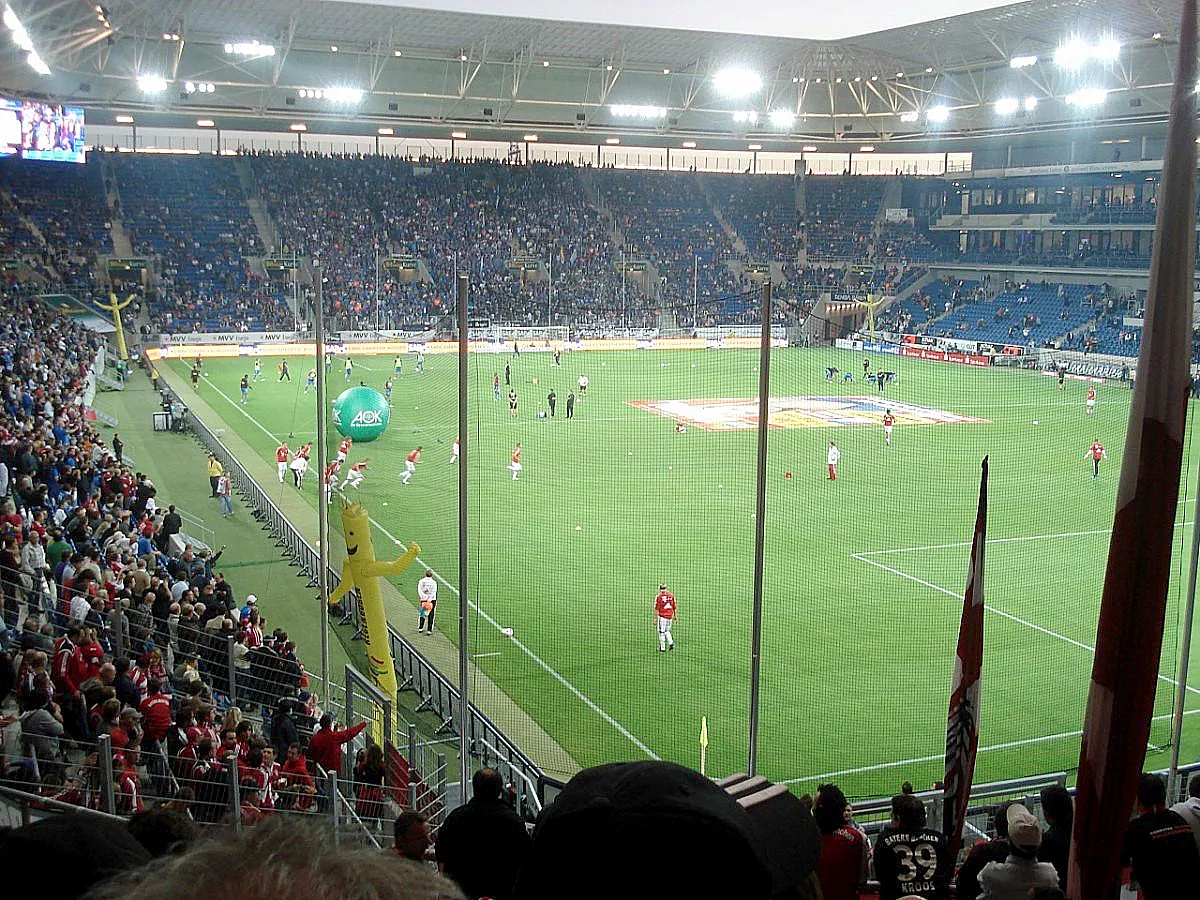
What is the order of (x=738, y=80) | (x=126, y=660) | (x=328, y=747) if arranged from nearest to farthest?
(x=328, y=747)
(x=126, y=660)
(x=738, y=80)

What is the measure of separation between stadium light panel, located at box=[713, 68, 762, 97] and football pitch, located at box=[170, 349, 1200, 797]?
18.8 metres

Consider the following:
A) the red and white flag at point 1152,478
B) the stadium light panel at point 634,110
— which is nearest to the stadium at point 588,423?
the red and white flag at point 1152,478

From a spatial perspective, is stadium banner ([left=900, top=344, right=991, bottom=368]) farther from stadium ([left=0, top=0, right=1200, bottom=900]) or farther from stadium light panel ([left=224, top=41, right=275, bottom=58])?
stadium light panel ([left=224, top=41, right=275, bottom=58])

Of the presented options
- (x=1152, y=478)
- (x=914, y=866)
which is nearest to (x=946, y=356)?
(x=914, y=866)

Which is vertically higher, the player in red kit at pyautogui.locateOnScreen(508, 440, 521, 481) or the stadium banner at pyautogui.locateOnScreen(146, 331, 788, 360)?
the stadium banner at pyautogui.locateOnScreen(146, 331, 788, 360)

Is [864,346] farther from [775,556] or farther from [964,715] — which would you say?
[964,715]

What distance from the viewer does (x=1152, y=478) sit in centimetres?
346

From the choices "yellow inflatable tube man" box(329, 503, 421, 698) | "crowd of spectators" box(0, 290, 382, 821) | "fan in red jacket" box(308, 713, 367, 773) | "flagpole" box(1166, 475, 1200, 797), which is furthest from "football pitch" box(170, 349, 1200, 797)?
"fan in red jacket" box(308, 713, 367, 773)

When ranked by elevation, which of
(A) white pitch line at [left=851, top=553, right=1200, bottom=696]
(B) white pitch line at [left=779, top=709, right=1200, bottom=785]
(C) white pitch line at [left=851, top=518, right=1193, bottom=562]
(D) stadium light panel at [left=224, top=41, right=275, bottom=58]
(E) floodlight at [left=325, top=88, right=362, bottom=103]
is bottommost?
(B) white pitch line at [left=779, top=709, right=1200, bottom=785]

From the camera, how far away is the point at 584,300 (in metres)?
61.5

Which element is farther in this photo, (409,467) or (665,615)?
(409,467)

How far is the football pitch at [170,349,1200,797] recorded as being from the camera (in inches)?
577

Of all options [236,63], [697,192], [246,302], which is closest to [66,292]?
[246,302]

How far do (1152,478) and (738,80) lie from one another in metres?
54.0
